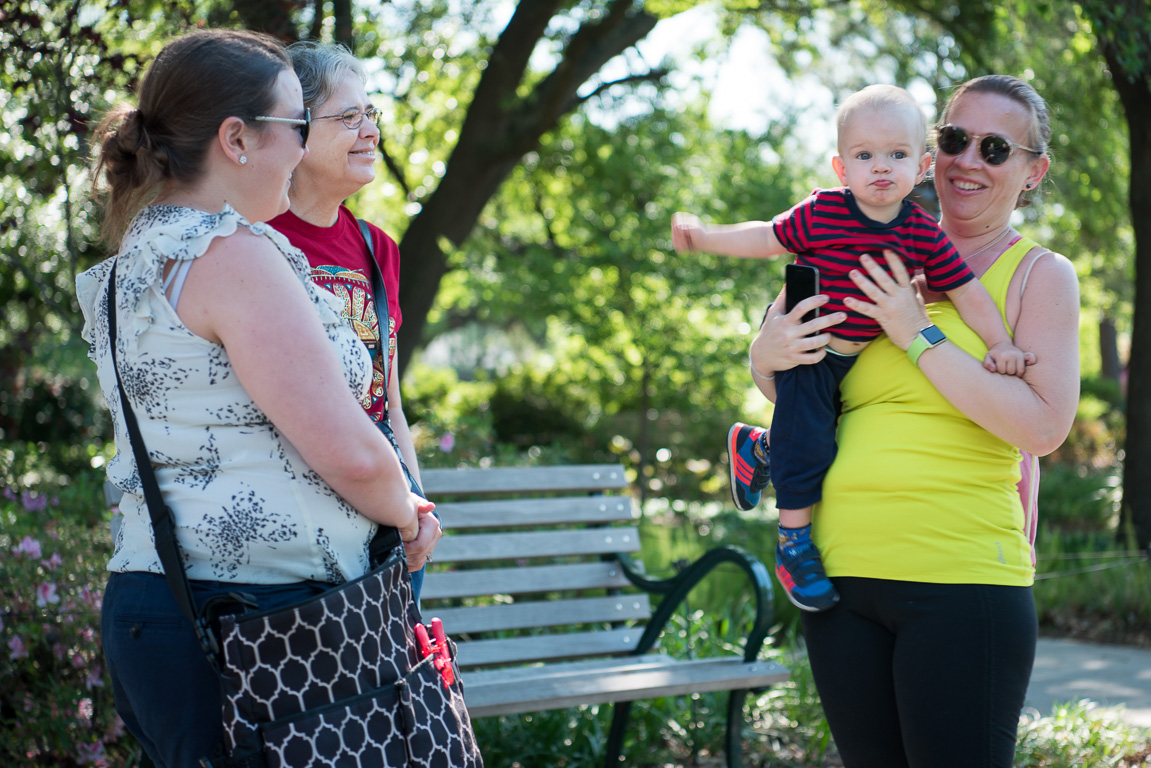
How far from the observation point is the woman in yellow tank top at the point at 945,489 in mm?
1812

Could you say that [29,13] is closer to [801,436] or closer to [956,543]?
[801,436]

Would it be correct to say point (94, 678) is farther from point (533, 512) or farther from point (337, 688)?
point (337, 688)

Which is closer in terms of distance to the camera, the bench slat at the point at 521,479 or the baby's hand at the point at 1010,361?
the baby's hand at the point at 1010,361

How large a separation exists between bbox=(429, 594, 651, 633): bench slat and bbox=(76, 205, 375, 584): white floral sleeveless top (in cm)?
198

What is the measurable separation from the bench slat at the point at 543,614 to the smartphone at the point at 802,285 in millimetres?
1886

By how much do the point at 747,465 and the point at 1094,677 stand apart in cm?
359

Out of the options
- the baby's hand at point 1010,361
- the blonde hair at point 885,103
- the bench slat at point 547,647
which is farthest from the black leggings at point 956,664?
the bench slat at point 547,647

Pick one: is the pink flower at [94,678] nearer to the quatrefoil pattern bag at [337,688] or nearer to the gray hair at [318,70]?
the quatrefoil pattern bag at [337,688]

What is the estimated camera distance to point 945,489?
6.13 feet

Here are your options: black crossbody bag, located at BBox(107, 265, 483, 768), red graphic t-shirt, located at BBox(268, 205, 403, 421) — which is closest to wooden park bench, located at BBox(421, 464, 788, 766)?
red graphic t-shirt, located at BBox(268, 205, 403, 421)

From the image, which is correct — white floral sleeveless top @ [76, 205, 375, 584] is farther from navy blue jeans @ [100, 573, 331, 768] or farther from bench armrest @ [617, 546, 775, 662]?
bench armrest @ [617, 546, 775, 662]

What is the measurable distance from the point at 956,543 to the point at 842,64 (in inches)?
411

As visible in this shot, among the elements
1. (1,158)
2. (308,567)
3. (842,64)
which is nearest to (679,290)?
(842,64)

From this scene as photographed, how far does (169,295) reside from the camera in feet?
4.98
